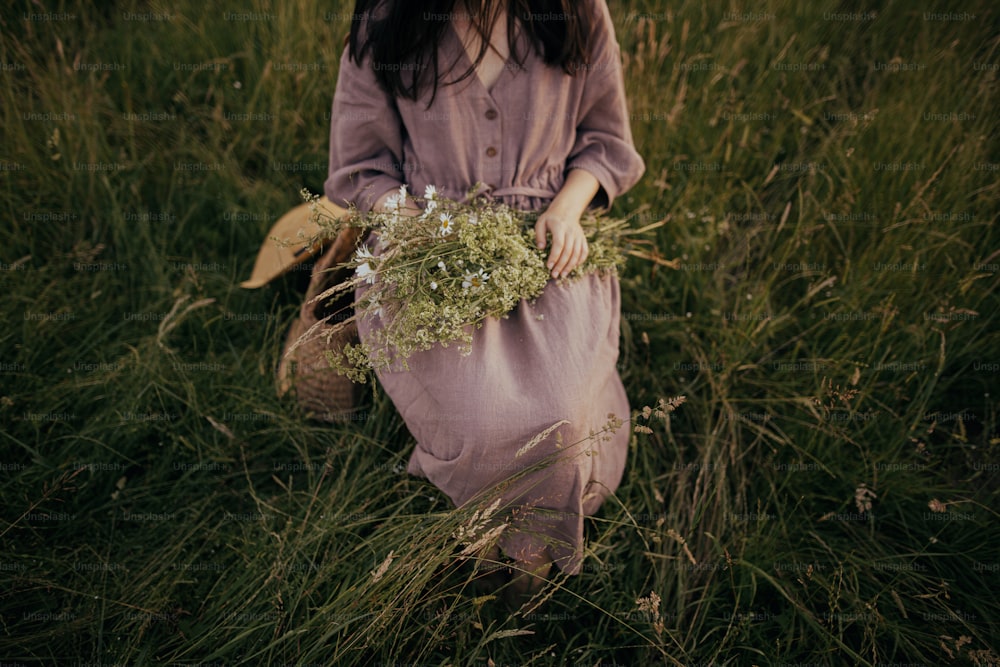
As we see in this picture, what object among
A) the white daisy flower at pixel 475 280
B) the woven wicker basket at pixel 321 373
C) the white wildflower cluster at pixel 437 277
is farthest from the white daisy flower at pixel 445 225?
the woven wicker basket at pixel 321 373

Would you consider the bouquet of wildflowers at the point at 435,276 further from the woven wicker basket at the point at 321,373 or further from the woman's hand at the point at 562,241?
the woven wicker basket at the point at 321,373

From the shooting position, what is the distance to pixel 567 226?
1.77 metres

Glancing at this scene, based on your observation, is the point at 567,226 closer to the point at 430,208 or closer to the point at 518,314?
the point at 518,314

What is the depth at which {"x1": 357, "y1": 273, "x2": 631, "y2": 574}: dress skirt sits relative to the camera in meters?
1.61

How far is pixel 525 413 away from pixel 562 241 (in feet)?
1.76

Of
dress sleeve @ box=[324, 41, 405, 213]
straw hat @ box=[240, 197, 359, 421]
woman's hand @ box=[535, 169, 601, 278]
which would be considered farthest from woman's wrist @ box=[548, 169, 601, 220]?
straw hat @ box=[240, 197, 359, 421]

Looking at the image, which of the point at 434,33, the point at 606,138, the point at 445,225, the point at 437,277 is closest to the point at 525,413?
the point at 437,277

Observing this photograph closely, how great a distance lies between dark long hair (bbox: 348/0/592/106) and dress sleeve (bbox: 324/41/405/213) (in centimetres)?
5

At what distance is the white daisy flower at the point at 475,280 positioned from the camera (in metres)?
1.61

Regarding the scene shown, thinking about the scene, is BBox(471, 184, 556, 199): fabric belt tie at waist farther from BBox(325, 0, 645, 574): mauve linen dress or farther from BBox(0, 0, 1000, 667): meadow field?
BBox(0, 0, 1000, 667): meadow field

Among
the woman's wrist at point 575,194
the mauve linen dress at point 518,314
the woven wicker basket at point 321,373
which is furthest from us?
the woven wicker basket at point 321,373

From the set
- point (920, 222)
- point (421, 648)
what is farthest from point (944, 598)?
point (421, 648)

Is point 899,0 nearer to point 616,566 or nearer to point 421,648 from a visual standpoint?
point 616,566

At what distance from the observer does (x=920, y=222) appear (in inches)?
90.0
